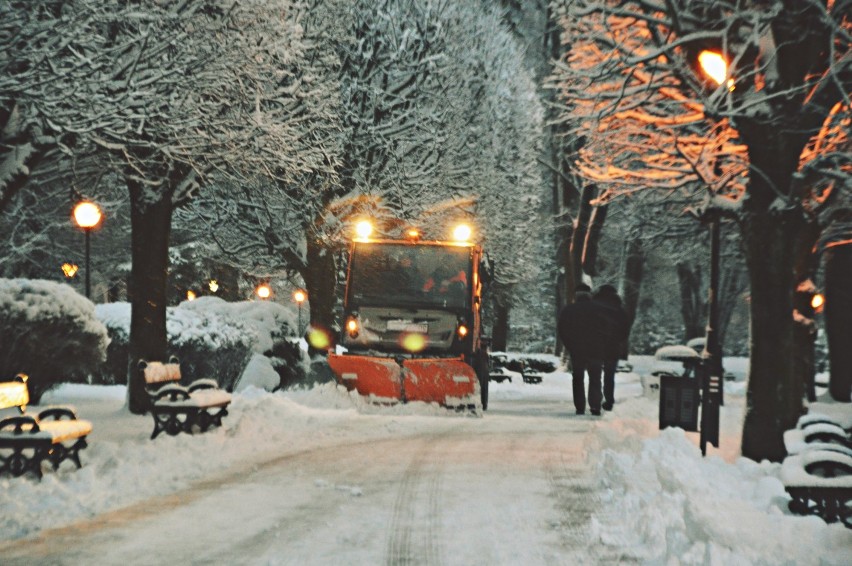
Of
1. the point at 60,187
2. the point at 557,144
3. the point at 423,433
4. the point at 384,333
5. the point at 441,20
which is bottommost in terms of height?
the point at 423,433

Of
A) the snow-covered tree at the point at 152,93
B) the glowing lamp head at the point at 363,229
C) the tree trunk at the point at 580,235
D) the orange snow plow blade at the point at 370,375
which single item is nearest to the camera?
the snow-covered tree at the point at 152,93

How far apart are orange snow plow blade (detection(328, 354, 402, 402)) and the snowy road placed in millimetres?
3727

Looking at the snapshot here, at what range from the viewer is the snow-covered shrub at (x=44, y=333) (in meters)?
13.7

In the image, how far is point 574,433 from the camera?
13.1 metres

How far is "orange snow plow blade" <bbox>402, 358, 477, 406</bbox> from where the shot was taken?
14.7 meters

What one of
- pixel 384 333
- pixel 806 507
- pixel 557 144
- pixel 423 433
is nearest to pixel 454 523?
pixel 806 507

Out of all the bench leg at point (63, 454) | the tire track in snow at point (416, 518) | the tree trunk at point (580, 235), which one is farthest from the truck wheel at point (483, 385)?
the tree trunk at point (580, 235)

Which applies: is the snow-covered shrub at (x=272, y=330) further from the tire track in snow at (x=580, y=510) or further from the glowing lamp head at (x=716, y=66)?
the glowing lamp head at (x=716, y=66)

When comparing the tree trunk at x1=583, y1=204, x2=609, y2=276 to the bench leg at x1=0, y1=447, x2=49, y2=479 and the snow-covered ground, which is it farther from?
the bench leg at x1=0, y1=447, x2=49, y2=479

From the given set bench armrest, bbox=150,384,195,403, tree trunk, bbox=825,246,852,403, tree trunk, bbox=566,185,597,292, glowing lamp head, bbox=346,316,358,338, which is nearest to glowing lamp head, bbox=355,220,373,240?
glowing lamp head, bbox=346,316,358,338

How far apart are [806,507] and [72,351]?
1122cm

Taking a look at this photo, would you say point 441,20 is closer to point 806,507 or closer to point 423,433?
point 423,433

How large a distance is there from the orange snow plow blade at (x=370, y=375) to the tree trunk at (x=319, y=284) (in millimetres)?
8357

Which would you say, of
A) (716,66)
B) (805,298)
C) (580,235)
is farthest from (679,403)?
(580,235)
